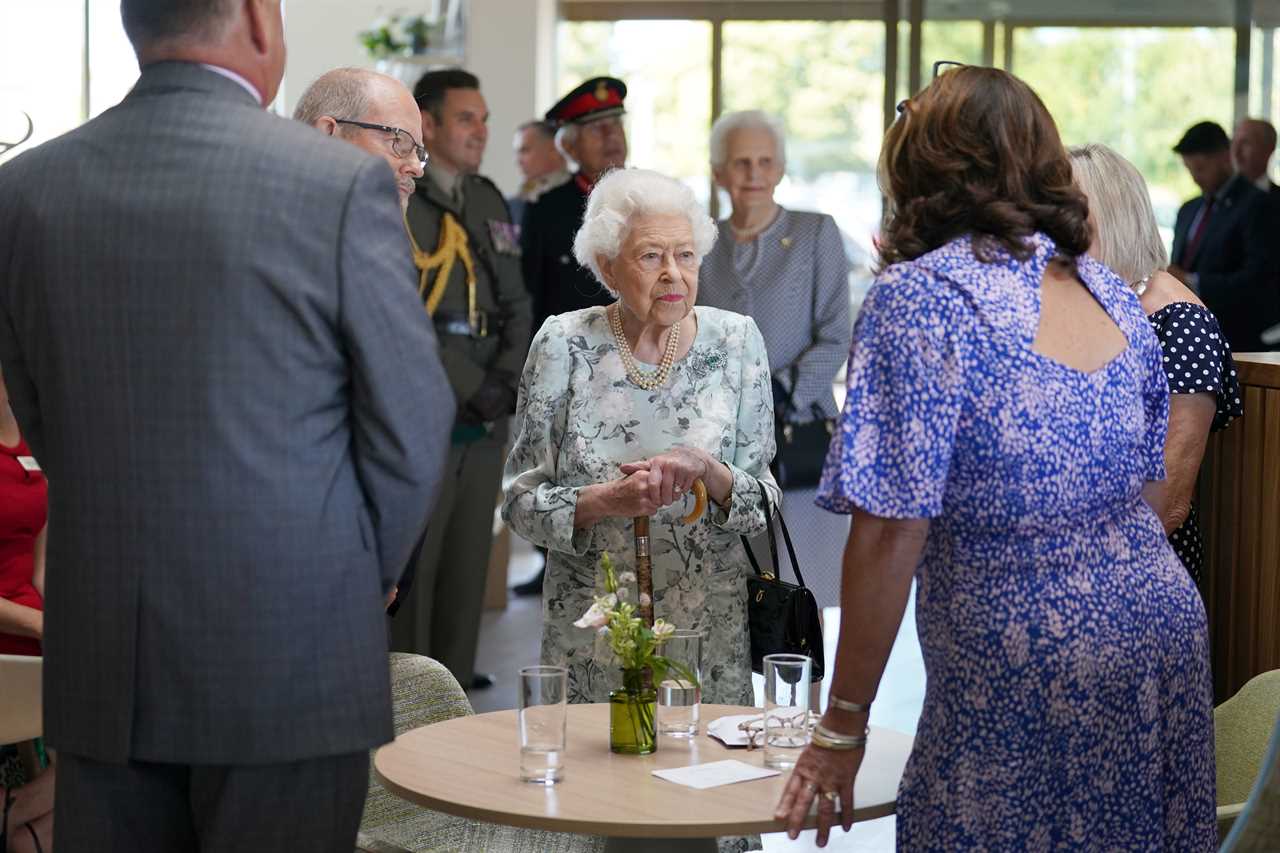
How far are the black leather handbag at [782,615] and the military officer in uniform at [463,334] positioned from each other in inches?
80.2

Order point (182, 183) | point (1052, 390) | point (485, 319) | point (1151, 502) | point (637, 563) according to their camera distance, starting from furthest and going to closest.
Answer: point (485, 319), point (637, 563), point (1151, 502), point (1052, 390), point (182, 183)

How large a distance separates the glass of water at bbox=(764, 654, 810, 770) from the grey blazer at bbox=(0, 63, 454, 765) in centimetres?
79

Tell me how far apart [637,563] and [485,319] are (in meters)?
2.24

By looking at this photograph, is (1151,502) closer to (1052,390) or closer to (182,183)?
(1052,390)

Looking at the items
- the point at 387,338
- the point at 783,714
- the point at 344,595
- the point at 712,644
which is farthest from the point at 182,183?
the point at 712,644

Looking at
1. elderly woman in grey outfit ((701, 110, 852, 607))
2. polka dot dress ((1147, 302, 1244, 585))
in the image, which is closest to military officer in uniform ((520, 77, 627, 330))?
elderly woman in grey outfit ((701, 110, 852, 607))

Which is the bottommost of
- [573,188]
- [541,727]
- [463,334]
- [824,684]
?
[824,684]

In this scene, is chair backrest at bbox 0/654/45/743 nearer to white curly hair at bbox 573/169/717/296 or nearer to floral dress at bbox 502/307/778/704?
floral dress at bbox 502/307/778/704

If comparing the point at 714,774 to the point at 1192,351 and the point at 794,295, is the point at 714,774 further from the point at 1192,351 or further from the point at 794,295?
the point at 794,295

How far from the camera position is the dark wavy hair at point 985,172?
205cm

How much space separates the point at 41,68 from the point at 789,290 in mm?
2562

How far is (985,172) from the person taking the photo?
2.07 meters

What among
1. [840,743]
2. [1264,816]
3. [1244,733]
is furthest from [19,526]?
[1264,816]

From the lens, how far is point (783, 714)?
2.48 m
